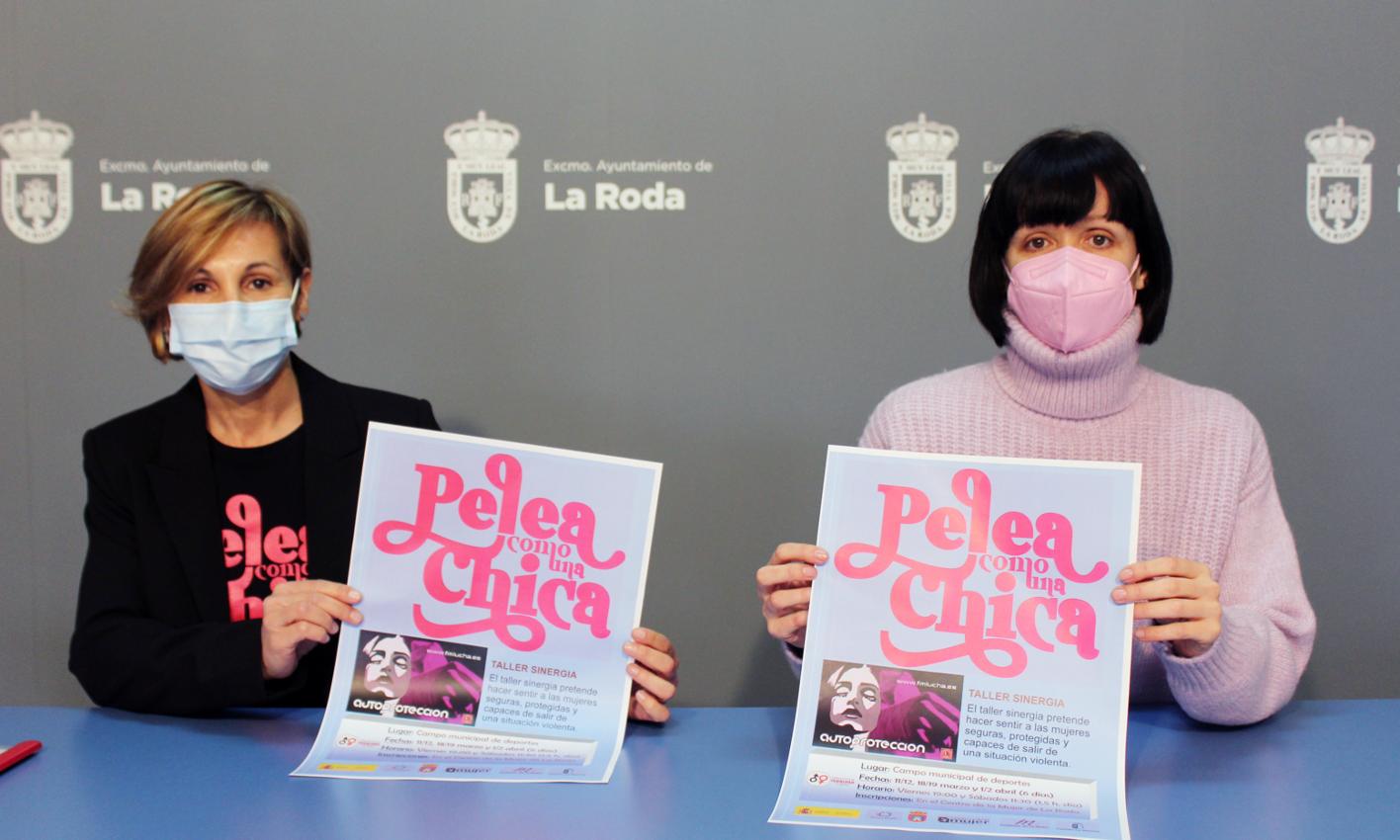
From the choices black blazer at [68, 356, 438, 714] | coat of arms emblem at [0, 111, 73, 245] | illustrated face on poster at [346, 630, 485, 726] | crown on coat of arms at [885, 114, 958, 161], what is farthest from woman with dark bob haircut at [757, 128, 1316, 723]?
coat of arms emblem at [0, 111, 73, 245]

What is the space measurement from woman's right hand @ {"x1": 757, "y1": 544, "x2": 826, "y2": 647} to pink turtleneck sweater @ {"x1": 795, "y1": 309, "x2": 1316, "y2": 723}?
0.46 m

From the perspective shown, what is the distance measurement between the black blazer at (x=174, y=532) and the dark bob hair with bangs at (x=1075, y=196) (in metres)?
1.04

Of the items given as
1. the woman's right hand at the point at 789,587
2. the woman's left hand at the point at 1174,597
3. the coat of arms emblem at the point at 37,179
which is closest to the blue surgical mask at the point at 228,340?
the woman's right hand at the point at 789,587

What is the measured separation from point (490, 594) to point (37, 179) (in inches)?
76.1

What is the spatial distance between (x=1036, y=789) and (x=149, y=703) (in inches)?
47.0

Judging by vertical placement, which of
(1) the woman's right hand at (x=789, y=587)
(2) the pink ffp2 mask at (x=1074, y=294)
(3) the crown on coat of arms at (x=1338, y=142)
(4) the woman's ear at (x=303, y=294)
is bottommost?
(1) the woman's right hand at (x=789, y=587)

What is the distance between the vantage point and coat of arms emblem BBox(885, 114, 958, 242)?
2645 mm

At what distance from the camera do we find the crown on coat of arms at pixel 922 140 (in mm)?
2645

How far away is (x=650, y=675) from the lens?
1.47 meters

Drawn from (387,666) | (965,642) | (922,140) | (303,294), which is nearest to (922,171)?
(922,140)

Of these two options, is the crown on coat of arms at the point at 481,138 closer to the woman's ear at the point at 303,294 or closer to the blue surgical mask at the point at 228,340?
the woman's ear at the point at 303,294

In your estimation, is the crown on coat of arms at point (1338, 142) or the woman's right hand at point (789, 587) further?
the crown on coat of arms at point (1338, 142)

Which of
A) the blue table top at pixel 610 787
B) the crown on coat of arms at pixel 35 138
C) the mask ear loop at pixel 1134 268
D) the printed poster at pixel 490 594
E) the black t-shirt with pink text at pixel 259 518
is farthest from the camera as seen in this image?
the crown on coat of arms at pixel 35 138

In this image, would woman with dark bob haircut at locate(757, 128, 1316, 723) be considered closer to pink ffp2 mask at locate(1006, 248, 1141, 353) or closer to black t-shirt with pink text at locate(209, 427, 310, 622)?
pink ffp2 mask at locate(1006, 248, 1141, 353)
